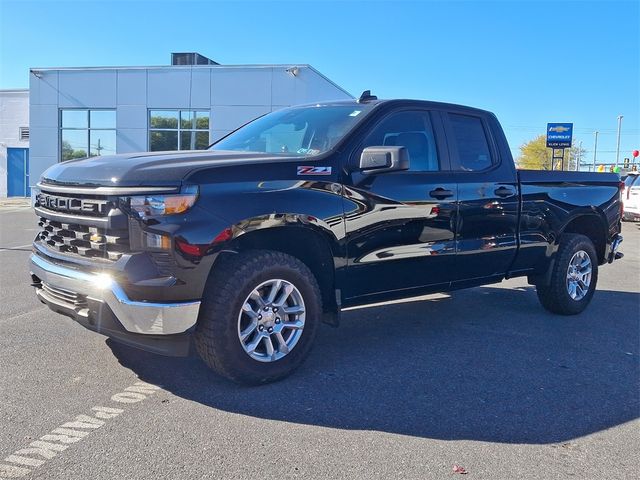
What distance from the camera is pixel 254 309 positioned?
3.93 m

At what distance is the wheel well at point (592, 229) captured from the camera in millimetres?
6492

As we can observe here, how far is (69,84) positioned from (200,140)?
585 cm

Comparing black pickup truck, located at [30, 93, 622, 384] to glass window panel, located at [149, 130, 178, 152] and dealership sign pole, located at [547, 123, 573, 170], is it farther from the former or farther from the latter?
dealership sign pole, located at [547, 123, 573, 170]

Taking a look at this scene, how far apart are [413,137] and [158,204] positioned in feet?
7.73

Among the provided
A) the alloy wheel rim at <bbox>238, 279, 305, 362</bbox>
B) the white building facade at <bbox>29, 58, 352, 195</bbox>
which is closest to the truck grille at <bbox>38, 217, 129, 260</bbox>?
the alloy wheel rim at <bbox>238, 279, 305, 362</bbox>

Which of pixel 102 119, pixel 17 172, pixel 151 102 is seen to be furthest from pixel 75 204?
pixel 17 172

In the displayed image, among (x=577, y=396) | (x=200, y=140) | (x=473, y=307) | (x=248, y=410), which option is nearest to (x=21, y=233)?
(x=200, y=140)

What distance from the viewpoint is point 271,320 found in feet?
13.1

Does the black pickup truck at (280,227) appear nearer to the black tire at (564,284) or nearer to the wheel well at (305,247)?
the wheel well at (305,247)

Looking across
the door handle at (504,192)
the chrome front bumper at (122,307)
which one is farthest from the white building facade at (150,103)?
the chrome front bumper at (122,307)

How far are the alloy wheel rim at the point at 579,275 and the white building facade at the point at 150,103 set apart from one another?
1613 centimetres

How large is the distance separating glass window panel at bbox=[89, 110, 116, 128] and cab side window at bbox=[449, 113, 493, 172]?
2016 centimetres

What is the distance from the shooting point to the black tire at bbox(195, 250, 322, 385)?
12.1 feet

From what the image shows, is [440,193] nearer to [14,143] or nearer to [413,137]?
[413,137]
